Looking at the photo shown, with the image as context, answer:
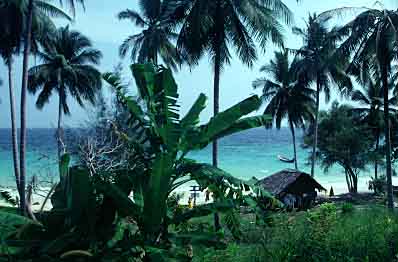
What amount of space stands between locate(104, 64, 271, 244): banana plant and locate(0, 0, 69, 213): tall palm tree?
14.9 metres

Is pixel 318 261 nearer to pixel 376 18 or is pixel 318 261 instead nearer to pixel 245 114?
pixel 245 114

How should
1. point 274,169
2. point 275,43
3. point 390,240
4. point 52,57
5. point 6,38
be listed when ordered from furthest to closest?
point 274,169 → point 52,57 → point 6,38 → point 275,43 → point 390,240

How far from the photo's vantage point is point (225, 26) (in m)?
18.6

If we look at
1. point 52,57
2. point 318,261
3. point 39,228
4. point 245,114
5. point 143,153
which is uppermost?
point 52,57

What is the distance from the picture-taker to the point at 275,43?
18.1 meters

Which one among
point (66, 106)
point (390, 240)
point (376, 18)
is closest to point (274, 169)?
point (66, 106)

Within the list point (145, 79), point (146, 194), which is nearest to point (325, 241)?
point (146, 194)

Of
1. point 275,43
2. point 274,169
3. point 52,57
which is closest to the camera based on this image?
point 275,43

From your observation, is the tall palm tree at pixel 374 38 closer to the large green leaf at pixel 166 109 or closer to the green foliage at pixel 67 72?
the large green leaf at pixel 166 109

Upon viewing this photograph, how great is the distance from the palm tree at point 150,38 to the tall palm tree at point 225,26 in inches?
238

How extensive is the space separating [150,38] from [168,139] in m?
21.3

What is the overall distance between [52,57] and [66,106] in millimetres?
3807

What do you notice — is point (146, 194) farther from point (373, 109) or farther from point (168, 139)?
point (373, 109)

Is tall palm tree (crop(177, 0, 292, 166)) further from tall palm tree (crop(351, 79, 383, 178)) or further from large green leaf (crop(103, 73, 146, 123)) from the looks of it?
tall palm tree (crop(351, 79, 383, 178))
